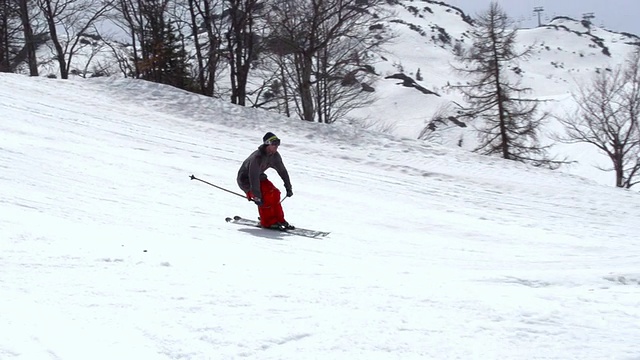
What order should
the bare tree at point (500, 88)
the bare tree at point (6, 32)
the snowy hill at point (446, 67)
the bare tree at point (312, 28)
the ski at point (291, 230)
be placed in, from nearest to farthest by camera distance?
the ski at point (291, 230) < the bare tree at point (312, 28) < the bare tree at point (500, 88) < the bare tree at point (6, 32) < the snowy hill at point (446, 67)

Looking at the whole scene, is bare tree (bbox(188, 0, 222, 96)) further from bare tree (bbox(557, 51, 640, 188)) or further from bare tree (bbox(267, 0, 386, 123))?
bare tree (bbox(557, 51, 640, 188))

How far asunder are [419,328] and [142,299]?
2.17m

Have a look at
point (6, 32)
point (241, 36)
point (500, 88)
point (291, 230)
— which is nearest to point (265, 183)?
point (291, 230)

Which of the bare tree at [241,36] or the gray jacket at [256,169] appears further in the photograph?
the bare tree at [241,36]

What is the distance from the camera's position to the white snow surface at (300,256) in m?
4.26

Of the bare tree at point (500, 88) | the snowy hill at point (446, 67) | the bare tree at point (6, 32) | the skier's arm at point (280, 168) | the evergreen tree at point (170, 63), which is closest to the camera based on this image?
the skier's arm at point (280, 168)

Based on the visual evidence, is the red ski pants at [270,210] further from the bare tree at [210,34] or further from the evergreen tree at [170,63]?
the evergreen tree at [170,63]

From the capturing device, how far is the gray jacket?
9.09 metres

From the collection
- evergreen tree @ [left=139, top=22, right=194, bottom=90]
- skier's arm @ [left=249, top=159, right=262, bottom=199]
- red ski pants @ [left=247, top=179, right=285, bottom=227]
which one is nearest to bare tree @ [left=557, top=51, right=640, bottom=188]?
evergreen tree @ [left=139, top=22, right=194, bottom=90]

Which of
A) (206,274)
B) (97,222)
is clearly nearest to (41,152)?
(97,222)

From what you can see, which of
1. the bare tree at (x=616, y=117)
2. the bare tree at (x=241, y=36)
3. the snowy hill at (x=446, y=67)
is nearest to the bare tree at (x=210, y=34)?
the bare tree at (x=241, y=36)

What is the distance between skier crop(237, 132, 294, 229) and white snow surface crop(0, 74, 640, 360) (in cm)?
49

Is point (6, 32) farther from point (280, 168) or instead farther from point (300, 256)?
point (300, 256)

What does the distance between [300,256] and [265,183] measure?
97.8 inches
